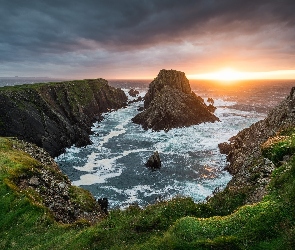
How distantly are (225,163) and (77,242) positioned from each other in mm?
46846

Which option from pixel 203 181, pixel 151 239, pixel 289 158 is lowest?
pixel 203 181

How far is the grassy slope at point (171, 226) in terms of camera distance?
14.3 meters

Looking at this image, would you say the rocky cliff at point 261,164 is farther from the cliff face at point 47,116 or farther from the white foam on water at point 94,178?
the cliff face at point 47,116

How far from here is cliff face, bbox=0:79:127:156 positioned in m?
67.7

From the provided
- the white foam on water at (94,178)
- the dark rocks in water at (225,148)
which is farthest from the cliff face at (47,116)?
the dark rocks in water at (225,148)

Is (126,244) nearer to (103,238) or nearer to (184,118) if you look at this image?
(103,238)

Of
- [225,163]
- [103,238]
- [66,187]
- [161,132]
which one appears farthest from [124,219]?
[161,132]

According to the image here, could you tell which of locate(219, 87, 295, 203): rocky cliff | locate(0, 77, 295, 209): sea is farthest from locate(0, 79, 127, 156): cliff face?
locate(219, 87, 295, 203): rocky cliff

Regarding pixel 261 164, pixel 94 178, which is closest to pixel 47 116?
pixel 94 178

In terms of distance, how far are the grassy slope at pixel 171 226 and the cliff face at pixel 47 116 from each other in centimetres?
4261

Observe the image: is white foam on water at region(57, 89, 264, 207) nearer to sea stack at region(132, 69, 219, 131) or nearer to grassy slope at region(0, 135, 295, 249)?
sea stack at region(132, 69, 219, 131)

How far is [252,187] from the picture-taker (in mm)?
22719

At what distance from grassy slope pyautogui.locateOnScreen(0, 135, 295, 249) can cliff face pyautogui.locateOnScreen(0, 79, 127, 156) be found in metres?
42.6

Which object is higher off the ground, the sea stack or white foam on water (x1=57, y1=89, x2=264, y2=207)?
the sea stack
